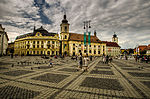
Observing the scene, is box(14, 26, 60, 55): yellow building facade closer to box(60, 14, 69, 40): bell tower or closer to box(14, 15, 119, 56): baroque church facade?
box(14, 15, 119, 56): baroque church facade

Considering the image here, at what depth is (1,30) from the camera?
4541 cm

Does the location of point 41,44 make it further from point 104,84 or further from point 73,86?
point 104,84

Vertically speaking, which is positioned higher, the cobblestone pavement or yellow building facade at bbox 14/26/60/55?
yellow building facade at bbox 14/26/60/55

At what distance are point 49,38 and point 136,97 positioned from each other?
181ft

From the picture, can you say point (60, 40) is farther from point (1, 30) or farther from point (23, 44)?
point (1, 30)

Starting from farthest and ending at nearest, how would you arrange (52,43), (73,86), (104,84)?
(52,43) → (104,84) → (73,86)

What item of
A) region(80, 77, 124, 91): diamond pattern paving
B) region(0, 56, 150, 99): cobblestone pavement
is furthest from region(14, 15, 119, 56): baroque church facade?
region(80, 77, 124, 91): diamond pattern paving

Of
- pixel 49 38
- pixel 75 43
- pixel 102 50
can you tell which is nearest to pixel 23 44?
pixel 49 38

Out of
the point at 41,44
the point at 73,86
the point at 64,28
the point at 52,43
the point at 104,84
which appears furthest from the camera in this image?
the point at 64,28

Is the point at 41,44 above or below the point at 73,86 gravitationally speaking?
above

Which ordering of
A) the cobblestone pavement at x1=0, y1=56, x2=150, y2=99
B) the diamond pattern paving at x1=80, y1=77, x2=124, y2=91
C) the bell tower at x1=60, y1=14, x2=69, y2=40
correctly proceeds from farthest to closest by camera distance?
the bell tower at x1=60, y1=14, x2=69, y2=40 → the diamond pattern paving at x1=80, y1=77, x2=124, y2=91 → the cobblestone pavement at x1=0, y1=56, x2=150, y2=99

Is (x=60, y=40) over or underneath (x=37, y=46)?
over

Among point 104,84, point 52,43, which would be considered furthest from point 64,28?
point 104,84

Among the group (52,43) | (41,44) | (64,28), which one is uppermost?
(64,28)
